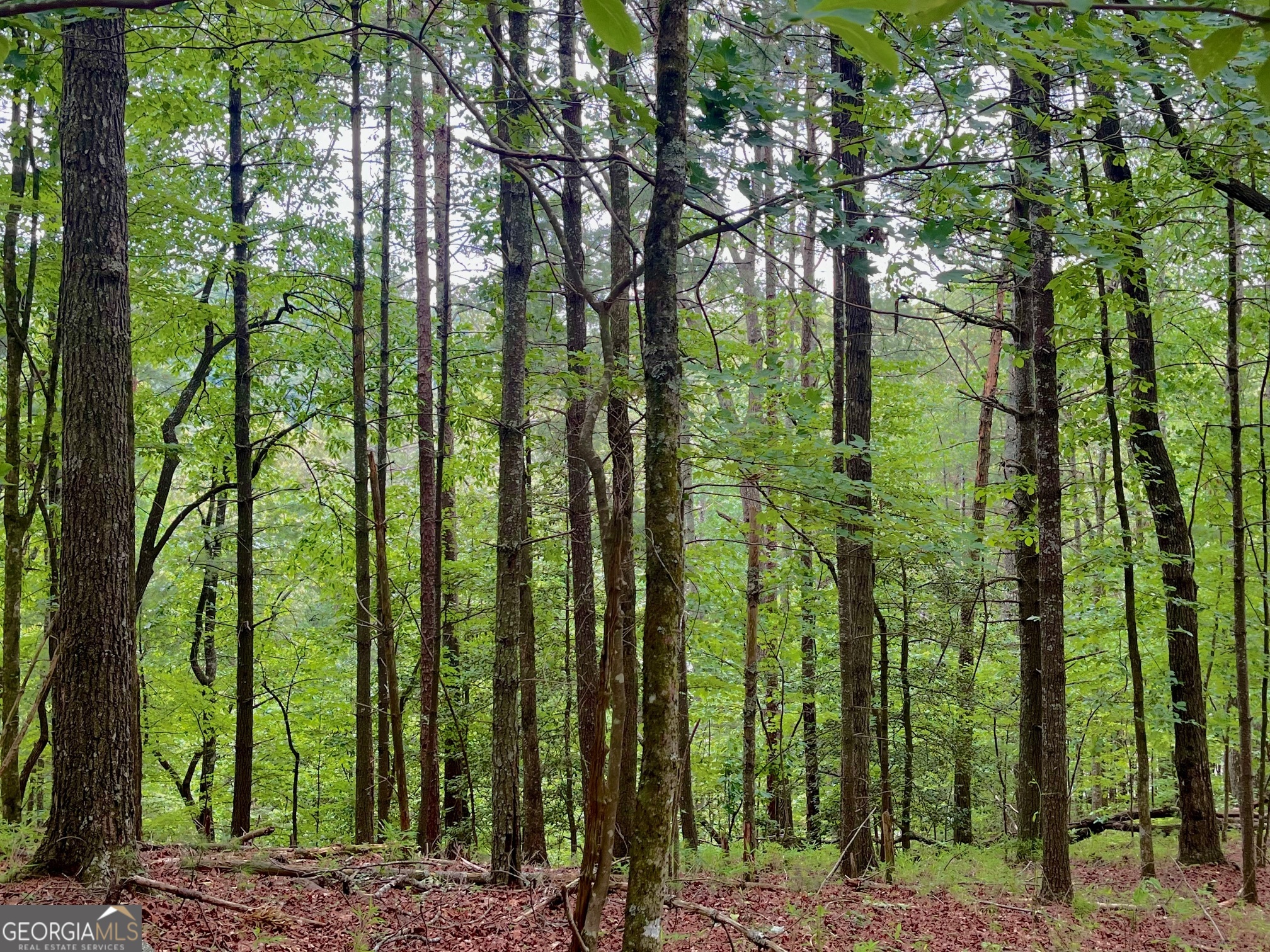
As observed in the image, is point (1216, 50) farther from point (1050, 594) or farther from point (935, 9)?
point (1050, 594)

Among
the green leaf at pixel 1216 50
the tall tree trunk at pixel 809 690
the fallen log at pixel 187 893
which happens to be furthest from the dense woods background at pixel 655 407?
the fallen log at pixel 187 893

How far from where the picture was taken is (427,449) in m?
10.4

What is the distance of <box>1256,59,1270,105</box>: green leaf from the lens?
2.52ft

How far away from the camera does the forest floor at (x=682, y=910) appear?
4848 millimetres

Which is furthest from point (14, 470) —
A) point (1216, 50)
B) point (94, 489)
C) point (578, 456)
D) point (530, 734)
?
point (1216, 50)

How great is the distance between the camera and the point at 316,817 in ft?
47.6

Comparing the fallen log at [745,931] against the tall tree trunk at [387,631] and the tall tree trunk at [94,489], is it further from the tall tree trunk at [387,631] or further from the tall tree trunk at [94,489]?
the tall tree trunk at [387,631]

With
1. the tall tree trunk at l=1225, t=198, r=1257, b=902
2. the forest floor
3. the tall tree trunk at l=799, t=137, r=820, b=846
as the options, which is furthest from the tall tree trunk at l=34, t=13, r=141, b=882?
the tall tree trunk at l=799, t=137, r=820, b=846

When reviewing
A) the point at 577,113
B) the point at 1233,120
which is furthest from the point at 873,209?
the point at 577,113

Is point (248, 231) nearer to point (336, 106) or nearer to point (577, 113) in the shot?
point (336, 106)

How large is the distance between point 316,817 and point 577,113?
12920 millimetres

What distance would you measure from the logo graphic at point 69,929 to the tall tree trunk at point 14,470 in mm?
3304

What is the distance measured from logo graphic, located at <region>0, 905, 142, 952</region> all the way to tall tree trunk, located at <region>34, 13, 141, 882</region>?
0.58m

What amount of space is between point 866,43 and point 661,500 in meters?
2.73
